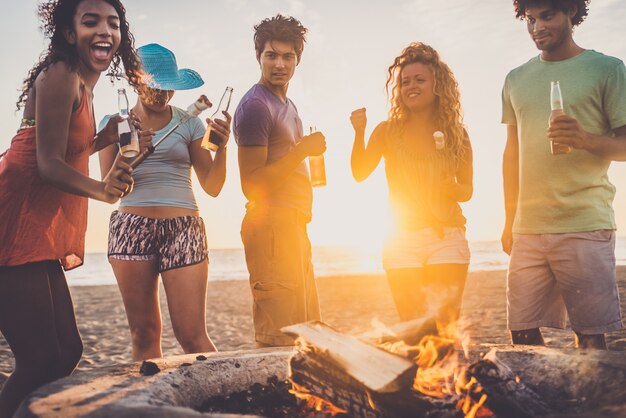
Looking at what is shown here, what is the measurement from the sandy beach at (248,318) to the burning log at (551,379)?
1.54m

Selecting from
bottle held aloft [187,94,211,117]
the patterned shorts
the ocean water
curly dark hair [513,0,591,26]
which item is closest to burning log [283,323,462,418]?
the patterned shorts

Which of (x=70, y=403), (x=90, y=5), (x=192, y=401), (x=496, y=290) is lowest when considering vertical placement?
(x=496, y=290)

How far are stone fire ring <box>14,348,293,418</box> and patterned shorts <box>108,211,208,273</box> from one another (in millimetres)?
792

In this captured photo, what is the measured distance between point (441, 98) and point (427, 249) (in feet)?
3.47

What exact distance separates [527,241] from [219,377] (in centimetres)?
213

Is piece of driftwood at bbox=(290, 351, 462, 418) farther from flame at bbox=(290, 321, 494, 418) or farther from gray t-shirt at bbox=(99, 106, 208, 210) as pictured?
gray t-shirt at bbox=(99, 106, 208, 210)

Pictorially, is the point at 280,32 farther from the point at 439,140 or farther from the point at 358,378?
the point at 358,378

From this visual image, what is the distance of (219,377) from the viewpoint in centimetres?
271

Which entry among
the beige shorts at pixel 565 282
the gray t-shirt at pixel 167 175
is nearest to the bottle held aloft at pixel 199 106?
the gray t-shirt at pixel 167 175

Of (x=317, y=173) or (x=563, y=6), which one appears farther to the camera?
(x=317, y=173)

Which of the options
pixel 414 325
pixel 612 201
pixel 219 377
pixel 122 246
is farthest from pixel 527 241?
pixel 122 246

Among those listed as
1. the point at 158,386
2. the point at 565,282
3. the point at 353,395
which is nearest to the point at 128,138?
the point at 158,386

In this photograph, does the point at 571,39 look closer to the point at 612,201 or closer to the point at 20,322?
the point at 612,201

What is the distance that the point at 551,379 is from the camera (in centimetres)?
270
